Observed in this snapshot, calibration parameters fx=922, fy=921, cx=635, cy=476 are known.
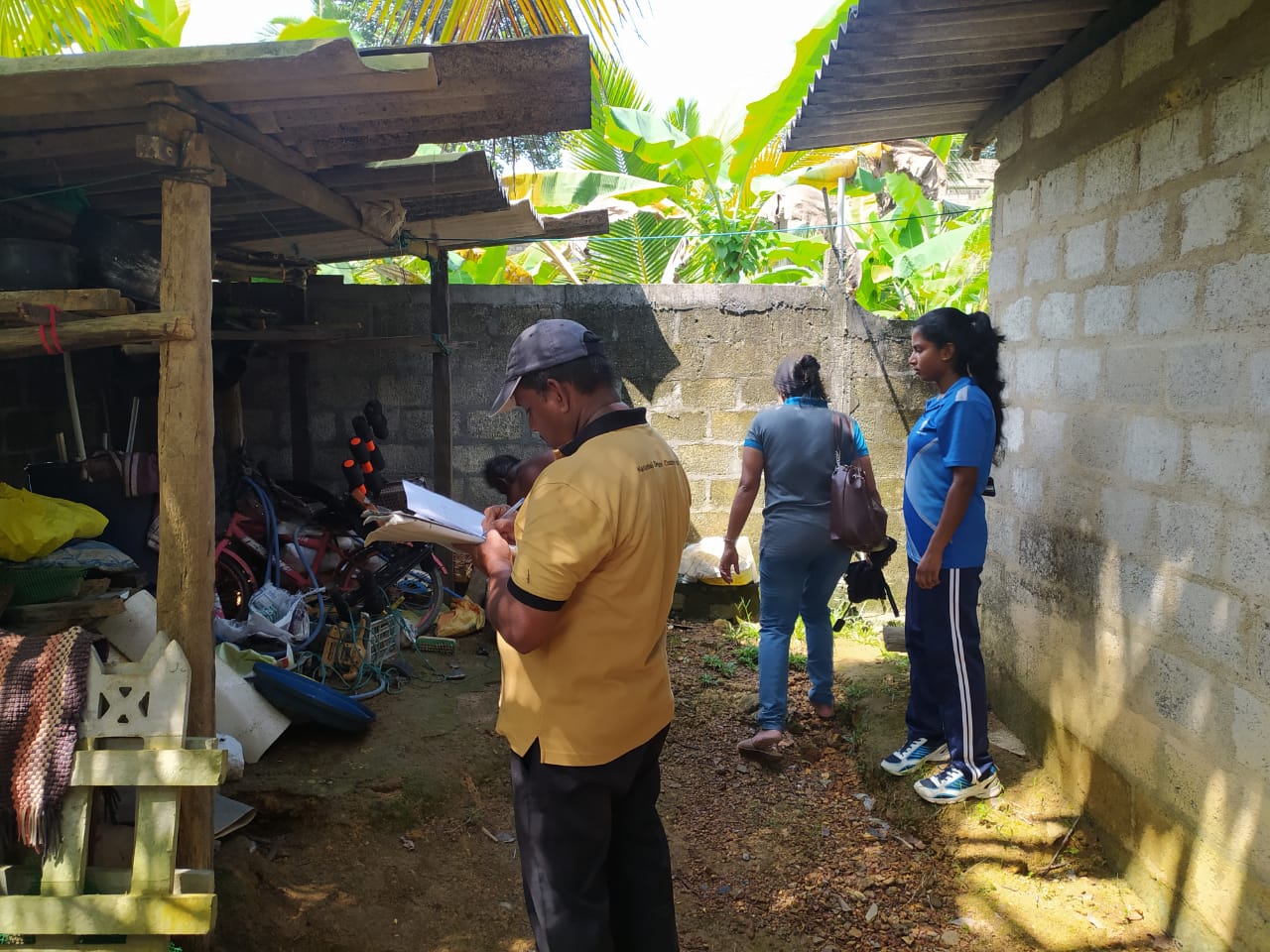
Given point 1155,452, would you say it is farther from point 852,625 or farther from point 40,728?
point 40,728

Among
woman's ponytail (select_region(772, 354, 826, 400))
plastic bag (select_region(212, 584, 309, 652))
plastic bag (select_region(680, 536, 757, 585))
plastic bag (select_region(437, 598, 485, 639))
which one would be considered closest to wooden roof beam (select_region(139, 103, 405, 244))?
plastic bag (select_region(212, 584, 309, 652))

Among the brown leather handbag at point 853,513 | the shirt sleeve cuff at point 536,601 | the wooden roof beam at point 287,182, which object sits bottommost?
the brown leather handbag at point 853,513

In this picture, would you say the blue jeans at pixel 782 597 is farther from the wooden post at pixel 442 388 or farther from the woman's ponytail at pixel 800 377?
the wooden post at pixel 442 388

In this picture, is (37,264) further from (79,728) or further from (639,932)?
(639,932)

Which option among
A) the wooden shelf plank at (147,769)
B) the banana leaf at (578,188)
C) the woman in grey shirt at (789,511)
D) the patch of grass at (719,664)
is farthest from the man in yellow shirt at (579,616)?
the banana leaf at (578,188)

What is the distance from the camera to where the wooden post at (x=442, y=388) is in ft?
19.7

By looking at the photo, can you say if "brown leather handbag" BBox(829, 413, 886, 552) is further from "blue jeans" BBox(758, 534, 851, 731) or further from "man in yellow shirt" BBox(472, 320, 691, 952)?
"man in yellow shirt" BBox(472, 320, 691, 952)

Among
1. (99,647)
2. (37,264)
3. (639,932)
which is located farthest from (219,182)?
(639,932)

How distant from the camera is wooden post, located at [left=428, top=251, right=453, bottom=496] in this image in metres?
6.02

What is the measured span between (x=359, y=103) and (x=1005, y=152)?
3.08 meters

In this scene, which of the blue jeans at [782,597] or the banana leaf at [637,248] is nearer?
the blue jeans at [782,597]

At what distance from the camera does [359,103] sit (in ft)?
10.2

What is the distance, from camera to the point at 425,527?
95.3 inches

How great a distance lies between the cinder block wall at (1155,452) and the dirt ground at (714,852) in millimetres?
369
